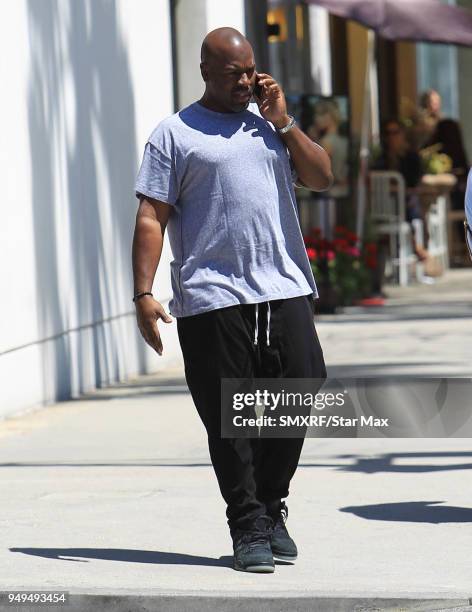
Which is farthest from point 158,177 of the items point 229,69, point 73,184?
point 73,184

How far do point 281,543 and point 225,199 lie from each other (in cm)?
117

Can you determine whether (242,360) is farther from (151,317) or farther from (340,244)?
(340,244)

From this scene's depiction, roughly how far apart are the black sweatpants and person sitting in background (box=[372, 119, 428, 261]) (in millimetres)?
13252

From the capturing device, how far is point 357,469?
768 cm

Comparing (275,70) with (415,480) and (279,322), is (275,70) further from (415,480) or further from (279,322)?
(279,322)

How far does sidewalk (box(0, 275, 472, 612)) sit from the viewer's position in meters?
5.30

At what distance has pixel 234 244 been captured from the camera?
5.56 meters

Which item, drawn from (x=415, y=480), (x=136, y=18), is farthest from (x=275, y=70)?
(x=415, y=480)

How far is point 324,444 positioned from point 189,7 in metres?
5.91

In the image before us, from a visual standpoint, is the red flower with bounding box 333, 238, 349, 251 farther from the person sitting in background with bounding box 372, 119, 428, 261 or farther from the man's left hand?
the man's left hand

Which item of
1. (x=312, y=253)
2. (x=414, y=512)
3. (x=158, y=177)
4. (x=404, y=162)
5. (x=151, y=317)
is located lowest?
(x=414, y=512)

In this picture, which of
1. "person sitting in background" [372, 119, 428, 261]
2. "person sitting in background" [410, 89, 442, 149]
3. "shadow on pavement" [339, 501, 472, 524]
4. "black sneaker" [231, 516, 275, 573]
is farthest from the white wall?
"person sitting in background" [410, 89, 442, 149]

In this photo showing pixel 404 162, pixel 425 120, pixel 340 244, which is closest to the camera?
pixel 340 244

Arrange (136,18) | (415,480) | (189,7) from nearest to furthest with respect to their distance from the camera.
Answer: (415,480)
(136,18)
(189,7)
